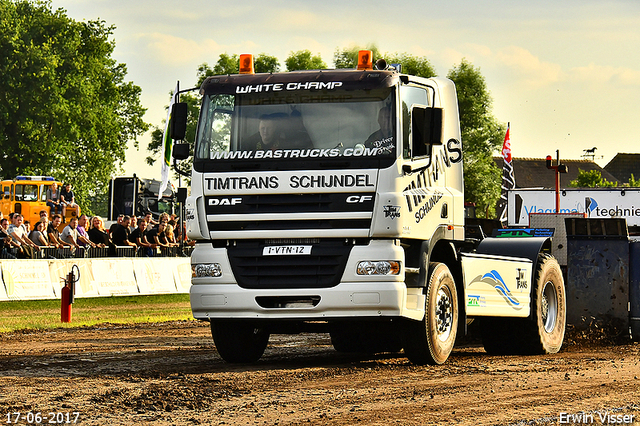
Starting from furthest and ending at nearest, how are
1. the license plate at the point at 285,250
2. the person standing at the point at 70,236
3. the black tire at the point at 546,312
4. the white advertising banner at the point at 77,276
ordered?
the person standing at the point at 70,236
the white advertising banner at the point at 77,276
the black tire at the point at 546,312
the license plate at the point at 285,250

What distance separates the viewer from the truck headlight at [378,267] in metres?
9.81

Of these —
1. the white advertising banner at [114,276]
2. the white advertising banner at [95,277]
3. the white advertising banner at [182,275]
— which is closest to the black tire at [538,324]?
the white advertising banner at [95,277]

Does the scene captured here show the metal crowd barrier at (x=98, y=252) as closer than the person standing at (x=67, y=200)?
Yes

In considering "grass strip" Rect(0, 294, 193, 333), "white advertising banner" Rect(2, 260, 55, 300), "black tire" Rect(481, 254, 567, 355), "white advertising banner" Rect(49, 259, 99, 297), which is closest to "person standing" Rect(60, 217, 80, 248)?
Answer: "grass strip" Rect(0, 294, 193, 333)

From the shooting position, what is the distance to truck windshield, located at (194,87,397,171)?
32.7 feet

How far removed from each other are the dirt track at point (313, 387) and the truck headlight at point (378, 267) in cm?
104

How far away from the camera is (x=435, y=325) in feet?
34.4

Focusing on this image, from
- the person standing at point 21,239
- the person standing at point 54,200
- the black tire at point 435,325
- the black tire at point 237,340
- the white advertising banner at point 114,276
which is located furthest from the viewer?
the person standing at point 54,200

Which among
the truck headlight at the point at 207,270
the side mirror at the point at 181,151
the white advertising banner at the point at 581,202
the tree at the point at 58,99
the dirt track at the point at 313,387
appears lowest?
the dirt track at the point at 313,387

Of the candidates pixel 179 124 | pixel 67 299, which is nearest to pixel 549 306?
pixel 179 124

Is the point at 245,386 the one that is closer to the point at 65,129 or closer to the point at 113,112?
the point at 65,129

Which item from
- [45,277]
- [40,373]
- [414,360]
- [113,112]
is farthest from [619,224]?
[113,112]

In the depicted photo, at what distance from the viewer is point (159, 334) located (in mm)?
15711

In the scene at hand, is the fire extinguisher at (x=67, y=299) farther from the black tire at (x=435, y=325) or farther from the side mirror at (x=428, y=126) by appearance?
the side mirror at (x=428, y=126)
